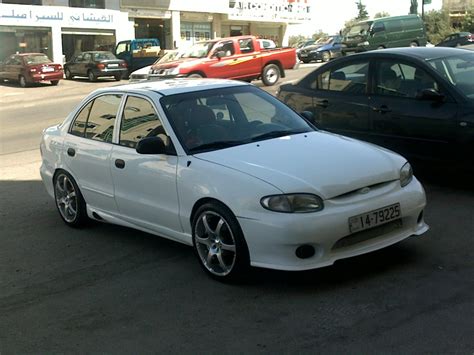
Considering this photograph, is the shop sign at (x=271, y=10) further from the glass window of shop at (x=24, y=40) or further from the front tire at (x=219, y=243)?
the front tire at (x=219, y=243)

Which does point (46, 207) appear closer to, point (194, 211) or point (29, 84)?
point (194, 211)

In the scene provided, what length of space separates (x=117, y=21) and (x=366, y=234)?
35528 millimetres

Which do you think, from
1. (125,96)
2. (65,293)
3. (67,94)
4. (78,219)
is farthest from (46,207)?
(67,94)

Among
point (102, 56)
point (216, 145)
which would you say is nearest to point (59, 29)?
point (102, 56)

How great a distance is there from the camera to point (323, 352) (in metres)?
3.36

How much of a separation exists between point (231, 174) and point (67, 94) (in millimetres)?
21840

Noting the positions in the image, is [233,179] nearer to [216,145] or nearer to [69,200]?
[216,145]

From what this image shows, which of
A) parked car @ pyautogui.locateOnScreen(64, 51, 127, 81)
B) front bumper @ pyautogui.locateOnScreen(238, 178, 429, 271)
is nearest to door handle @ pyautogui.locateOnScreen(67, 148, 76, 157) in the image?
front bumper @ pyautogui.locateOnScreen(238, 178, 429, 271)

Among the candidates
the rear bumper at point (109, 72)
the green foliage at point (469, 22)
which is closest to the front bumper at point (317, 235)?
the rear bumper at point (109, 72)

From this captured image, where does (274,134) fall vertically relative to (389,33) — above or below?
below

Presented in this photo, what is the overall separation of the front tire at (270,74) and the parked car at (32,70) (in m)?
11.0

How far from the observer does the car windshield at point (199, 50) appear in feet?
68.2

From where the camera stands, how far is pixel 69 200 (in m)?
6.27

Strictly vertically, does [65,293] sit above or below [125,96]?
below
